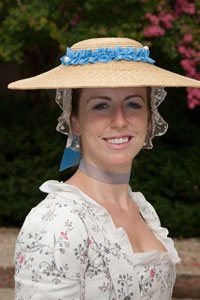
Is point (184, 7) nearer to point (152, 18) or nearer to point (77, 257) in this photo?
point (152, 18)

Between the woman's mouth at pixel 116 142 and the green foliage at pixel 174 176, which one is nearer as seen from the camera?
the woman's mouth at pixel 116 142

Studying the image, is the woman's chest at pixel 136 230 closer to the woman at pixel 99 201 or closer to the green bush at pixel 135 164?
the woman at pixel 99 201

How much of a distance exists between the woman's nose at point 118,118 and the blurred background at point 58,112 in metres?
4.47

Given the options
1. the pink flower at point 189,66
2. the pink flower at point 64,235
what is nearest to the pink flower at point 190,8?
the pink flower at point 189,66

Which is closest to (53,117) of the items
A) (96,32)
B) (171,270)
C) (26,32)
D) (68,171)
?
(68,171)

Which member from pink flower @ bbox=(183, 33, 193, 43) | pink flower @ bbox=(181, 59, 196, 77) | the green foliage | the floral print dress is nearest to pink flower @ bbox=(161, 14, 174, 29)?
pink flower @ bbox=(183, 33, 193, 43)

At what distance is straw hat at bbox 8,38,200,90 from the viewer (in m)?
2.05

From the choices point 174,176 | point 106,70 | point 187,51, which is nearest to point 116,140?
point 106,70

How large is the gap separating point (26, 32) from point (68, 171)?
85.8 inches

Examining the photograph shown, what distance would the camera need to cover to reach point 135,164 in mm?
8570

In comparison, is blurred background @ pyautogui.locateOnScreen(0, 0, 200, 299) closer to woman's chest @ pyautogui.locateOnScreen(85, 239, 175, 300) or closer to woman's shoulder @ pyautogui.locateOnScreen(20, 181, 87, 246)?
woman's chest @ pyautogui.locateOnScreen(85, 239, 175, 300)

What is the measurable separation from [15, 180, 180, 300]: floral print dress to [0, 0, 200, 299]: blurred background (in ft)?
14.1

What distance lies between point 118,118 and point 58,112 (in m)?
7.53

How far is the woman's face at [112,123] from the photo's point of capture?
214 cm
